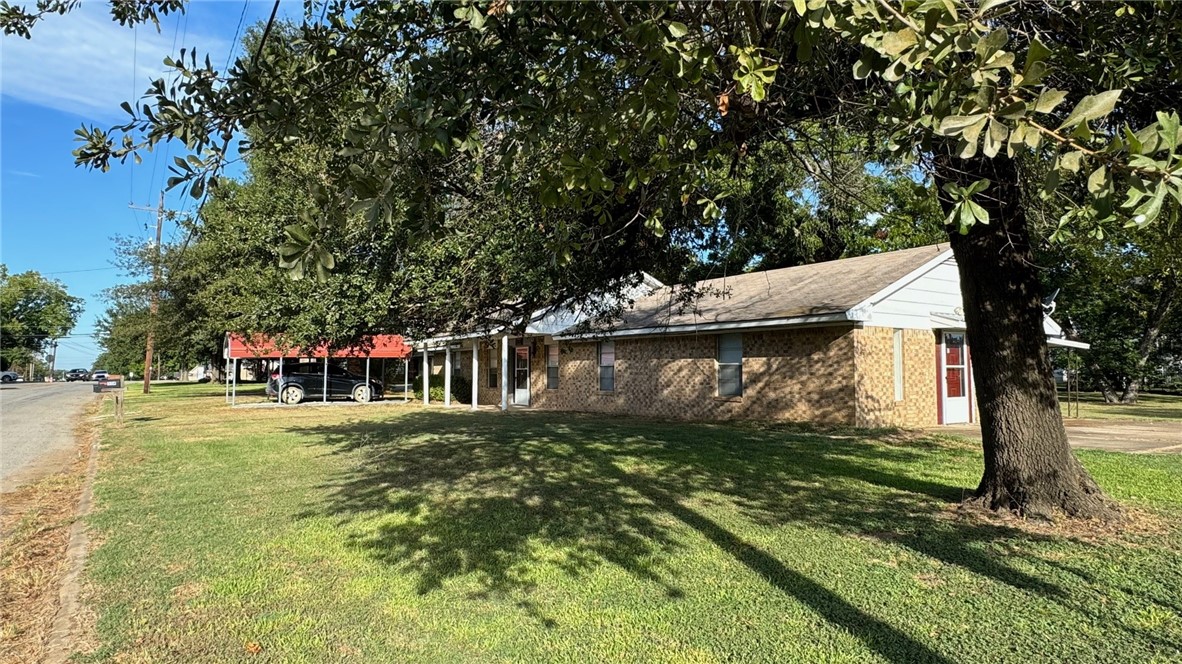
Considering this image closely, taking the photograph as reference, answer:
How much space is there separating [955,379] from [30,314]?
10944cm

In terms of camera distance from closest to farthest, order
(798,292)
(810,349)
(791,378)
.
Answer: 1. (810,349)
2. (791,378)
3. (798,292)

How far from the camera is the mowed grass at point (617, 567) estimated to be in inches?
148

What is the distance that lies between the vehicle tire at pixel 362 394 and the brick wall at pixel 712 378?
27.0 feet

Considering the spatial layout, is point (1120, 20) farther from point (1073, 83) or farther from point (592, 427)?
point (592, 427)

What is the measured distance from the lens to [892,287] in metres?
15.4

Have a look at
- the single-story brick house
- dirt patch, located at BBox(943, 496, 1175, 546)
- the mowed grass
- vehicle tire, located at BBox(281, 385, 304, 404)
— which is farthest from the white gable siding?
vehicle tire, located at BBox(281, 385, 304, 404)

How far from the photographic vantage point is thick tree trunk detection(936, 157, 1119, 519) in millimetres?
6262

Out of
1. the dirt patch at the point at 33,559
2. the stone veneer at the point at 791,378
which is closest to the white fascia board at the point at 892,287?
the stone veneer at the point at 791,378

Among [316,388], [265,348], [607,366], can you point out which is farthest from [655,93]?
[316,388]

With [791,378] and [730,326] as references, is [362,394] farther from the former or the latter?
[791,378]

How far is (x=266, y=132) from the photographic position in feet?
13.3

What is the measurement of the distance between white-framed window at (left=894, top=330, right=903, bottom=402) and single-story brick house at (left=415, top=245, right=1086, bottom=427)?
3 centimetres

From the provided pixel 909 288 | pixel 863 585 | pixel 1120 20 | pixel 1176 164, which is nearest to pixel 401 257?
pixel 863 585

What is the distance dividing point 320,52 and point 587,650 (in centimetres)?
381
